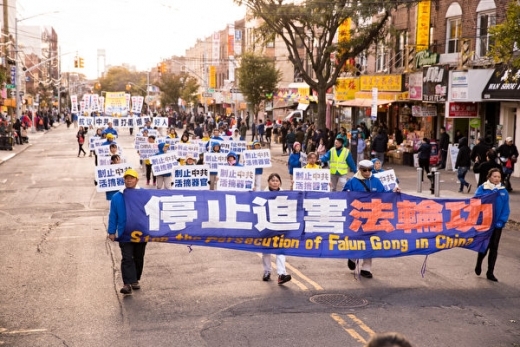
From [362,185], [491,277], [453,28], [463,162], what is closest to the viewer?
[491,277]

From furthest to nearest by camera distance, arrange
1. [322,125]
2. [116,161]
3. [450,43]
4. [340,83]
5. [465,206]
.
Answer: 1. [340,83]
2. [322,125]
3. [450,43]
4. [116,161]
5. [465,206]

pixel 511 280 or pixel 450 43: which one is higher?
pixel 450 43

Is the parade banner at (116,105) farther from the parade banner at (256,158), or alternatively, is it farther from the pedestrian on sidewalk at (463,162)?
the pedestrian on sidewalk at (463,162)

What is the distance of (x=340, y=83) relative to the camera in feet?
132

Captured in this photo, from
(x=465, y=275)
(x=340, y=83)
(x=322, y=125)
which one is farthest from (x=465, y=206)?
(x=340, y=83)

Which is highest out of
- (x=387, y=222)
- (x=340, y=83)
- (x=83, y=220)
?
(x=340, y=83)

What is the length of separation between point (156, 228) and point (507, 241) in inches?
304

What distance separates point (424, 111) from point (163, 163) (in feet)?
54.9

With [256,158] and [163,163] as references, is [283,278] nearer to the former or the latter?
[163,163]

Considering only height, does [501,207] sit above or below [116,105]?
below

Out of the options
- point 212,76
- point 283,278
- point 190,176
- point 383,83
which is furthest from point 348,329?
point 212,76

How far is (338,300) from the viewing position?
938 centimetres

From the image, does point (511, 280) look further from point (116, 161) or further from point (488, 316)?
point (116, 161)

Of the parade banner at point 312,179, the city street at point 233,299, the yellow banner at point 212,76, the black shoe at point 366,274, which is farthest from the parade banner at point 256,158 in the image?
the yellow banner at point 212,76
